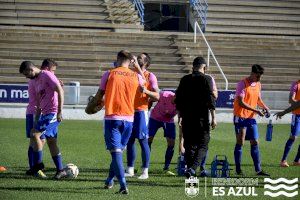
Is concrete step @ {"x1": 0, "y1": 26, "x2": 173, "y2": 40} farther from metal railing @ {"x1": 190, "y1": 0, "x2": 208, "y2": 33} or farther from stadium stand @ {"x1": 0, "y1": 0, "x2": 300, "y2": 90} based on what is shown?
metal railing @ {"x1": 190, "y1": 0, "x2": 208, "y2": 33}

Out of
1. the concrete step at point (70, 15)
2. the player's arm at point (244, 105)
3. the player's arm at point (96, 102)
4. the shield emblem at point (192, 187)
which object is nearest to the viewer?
the player's arm at point (96, 102)

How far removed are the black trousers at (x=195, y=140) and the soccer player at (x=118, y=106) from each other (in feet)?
4.41

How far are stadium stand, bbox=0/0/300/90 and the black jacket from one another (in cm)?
2022

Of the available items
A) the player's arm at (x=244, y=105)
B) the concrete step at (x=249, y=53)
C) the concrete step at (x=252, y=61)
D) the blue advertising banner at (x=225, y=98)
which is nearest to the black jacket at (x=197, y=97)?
the player's arm at (x=244, y=105)

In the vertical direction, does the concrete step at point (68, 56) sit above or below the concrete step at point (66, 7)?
below

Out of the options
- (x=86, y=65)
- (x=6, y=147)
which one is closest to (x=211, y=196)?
(x=6, y=147)

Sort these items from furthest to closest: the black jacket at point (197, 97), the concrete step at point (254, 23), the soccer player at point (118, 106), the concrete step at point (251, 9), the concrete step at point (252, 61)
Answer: the concrete step at point (251, 9) < the concrete step at point (254, 23) < the concrete step at point (252, 61) < the black jacket at point (197, 97) < the soccer player at point (118, 106)

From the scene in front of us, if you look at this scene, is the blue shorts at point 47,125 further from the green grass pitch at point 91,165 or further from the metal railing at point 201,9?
the metal railing at point 201,9

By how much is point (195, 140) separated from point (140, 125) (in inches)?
53.0

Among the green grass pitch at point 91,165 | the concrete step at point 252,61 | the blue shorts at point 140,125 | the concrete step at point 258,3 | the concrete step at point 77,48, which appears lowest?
the green grass pitch at point 91,165

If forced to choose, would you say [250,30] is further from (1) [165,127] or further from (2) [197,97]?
(2) [197,97]

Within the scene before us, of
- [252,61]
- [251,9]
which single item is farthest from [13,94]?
[251,9]

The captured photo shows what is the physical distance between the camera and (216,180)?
1411 centimetres

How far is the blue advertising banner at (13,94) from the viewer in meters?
29.3
